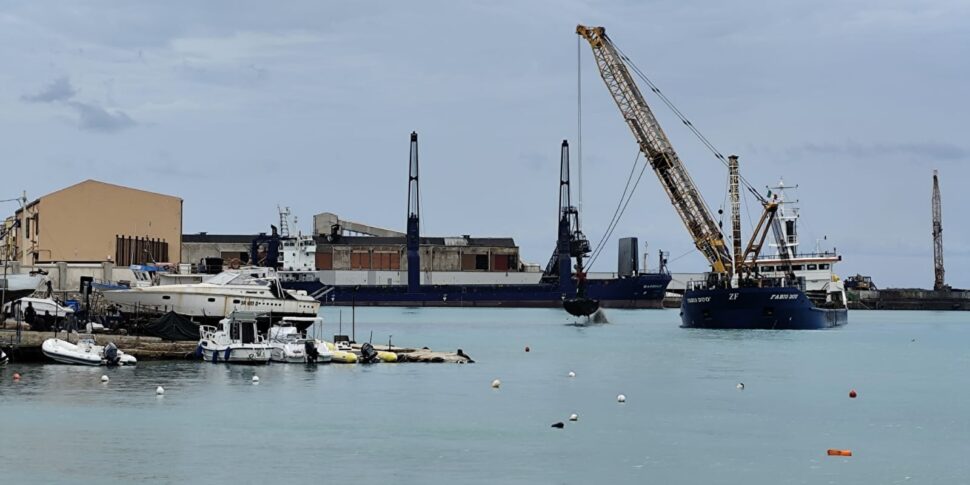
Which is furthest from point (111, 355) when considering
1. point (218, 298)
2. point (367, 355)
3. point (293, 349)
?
point (218, 298)

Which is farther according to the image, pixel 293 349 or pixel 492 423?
pixel 293 349

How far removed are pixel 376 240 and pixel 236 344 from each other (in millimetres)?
125947

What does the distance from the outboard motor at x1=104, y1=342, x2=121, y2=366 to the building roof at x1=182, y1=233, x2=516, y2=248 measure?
12179cm

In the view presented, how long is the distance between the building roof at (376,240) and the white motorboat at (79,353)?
122 metres

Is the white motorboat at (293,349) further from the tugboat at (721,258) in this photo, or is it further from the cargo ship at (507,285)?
the cargo ship at (507,285)

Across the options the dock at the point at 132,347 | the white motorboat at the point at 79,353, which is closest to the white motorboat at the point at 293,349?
the dock at the point at 132,347

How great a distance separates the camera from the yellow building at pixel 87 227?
96.5 m

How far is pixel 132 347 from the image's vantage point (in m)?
53.0

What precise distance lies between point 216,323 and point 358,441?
1236 inches

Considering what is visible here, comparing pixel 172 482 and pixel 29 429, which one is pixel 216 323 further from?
pixel 172 482

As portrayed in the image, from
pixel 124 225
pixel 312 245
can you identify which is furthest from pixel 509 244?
pixel 124 225

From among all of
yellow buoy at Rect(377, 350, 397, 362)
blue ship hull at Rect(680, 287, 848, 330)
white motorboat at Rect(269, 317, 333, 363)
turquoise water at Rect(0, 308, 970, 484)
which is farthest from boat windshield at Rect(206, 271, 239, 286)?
blue ship hull at Rect(680, 287, 848, 330)

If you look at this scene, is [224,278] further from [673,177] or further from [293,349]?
[673,177]

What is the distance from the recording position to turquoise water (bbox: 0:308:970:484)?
94.4 ft
